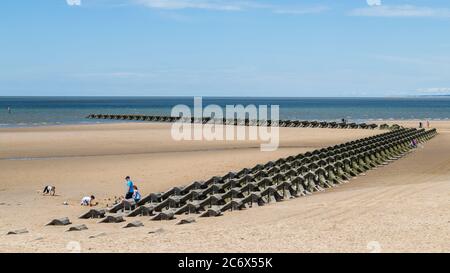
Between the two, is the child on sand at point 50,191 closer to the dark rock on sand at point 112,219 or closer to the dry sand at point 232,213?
the dry sand at point 232,213

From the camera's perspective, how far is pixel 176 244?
41.2ft

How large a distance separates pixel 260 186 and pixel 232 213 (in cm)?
399

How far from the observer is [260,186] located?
2159cm

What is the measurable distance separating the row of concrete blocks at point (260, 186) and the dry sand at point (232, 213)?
2.14 ft

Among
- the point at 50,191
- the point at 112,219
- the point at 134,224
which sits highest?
the point at 134,224

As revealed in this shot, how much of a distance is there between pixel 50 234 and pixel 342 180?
14275 mm

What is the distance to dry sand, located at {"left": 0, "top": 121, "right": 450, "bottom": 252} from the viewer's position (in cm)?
1243

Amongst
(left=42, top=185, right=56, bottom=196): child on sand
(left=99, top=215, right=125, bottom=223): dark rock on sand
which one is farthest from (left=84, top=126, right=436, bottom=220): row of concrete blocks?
(left=42, top=185, right=56, bottom=196): child on sand

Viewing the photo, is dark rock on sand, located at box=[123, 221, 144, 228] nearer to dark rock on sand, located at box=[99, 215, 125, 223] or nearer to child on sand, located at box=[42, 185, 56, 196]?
dark rock on sand, located at box=[99, 215, 125, 223]

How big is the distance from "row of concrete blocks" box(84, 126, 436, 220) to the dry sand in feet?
2.14

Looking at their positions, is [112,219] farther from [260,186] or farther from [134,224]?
[260,186]

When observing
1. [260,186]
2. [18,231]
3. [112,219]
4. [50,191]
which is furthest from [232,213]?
[50,191]
